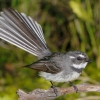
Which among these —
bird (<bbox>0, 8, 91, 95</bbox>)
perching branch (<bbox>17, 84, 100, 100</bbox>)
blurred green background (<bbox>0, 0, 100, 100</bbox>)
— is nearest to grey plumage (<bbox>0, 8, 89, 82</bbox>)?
bird (<bbox>0, 8, 91, 95</bbox>)

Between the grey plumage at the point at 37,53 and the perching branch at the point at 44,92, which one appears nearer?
the perching branch at the point at 44,92

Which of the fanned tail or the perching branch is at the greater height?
the fanned tail

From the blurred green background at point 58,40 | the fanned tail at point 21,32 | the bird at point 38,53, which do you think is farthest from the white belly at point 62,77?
the blurred green background at point 58,40

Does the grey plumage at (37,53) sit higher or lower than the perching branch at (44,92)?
higher

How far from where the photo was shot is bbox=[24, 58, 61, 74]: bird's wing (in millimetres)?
4086

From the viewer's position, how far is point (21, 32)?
4211mm

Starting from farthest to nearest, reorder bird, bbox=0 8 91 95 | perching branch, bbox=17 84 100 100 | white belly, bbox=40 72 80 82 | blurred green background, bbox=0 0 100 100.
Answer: blurred green background, bbox=0 0 100 100 < bird, bbox=0 8 91 95 < white belly, bbox=40 72 80 82 < perching branch, bbox=17 84 100 100

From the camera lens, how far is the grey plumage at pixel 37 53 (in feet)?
13.3

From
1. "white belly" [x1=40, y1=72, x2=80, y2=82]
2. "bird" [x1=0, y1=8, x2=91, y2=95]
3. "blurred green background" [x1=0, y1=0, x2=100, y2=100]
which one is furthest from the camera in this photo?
"blurred green background" [x1=0, y1=0, x2=100, y2=100]

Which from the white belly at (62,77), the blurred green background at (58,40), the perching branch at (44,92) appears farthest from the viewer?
the blurred green background at (58,40)

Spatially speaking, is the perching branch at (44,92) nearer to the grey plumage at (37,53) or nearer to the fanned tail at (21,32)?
the grey plumage at (37,53)

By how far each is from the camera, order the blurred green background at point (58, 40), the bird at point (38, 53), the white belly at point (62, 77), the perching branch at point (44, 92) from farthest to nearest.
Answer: the blurred green background at point (58, 40) < the bird at point (38, 53) < the white belly at point (62, 77) < the perching branch at point (44, 92)

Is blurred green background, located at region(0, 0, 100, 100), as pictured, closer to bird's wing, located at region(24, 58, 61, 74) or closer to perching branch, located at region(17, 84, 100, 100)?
bird's wing, located at region(24, 58, 61, 74)

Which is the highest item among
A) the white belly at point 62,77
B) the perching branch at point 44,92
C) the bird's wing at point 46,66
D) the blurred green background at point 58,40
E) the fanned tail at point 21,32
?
the blurred green background at point 58,40
